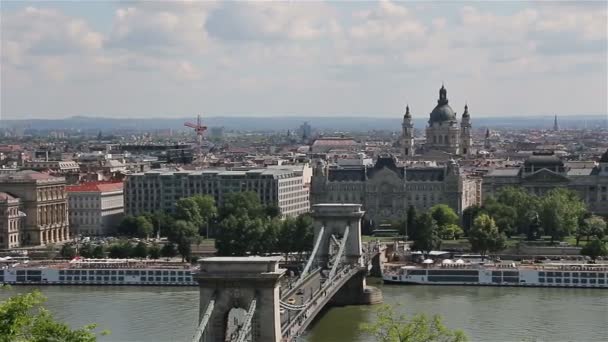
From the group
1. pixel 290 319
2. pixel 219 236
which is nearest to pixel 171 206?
pixel 219 236

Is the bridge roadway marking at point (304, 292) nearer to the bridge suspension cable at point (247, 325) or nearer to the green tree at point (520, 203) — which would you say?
the bridge suspension cable at point (247, 325)

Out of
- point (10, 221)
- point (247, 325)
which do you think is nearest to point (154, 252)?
point (10, 221)

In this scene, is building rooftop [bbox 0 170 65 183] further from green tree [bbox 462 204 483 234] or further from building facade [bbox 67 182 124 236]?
green tree [bbox 462 204 483 234]

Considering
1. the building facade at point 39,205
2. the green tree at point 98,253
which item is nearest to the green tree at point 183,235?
the green tree at point 98,253

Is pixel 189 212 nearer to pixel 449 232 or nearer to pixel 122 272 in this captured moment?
pixel 449 232

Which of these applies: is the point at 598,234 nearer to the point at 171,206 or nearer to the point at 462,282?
the point at 462,282

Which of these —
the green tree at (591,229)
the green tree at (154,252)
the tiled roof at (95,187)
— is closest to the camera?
the green tree at (154,252)
